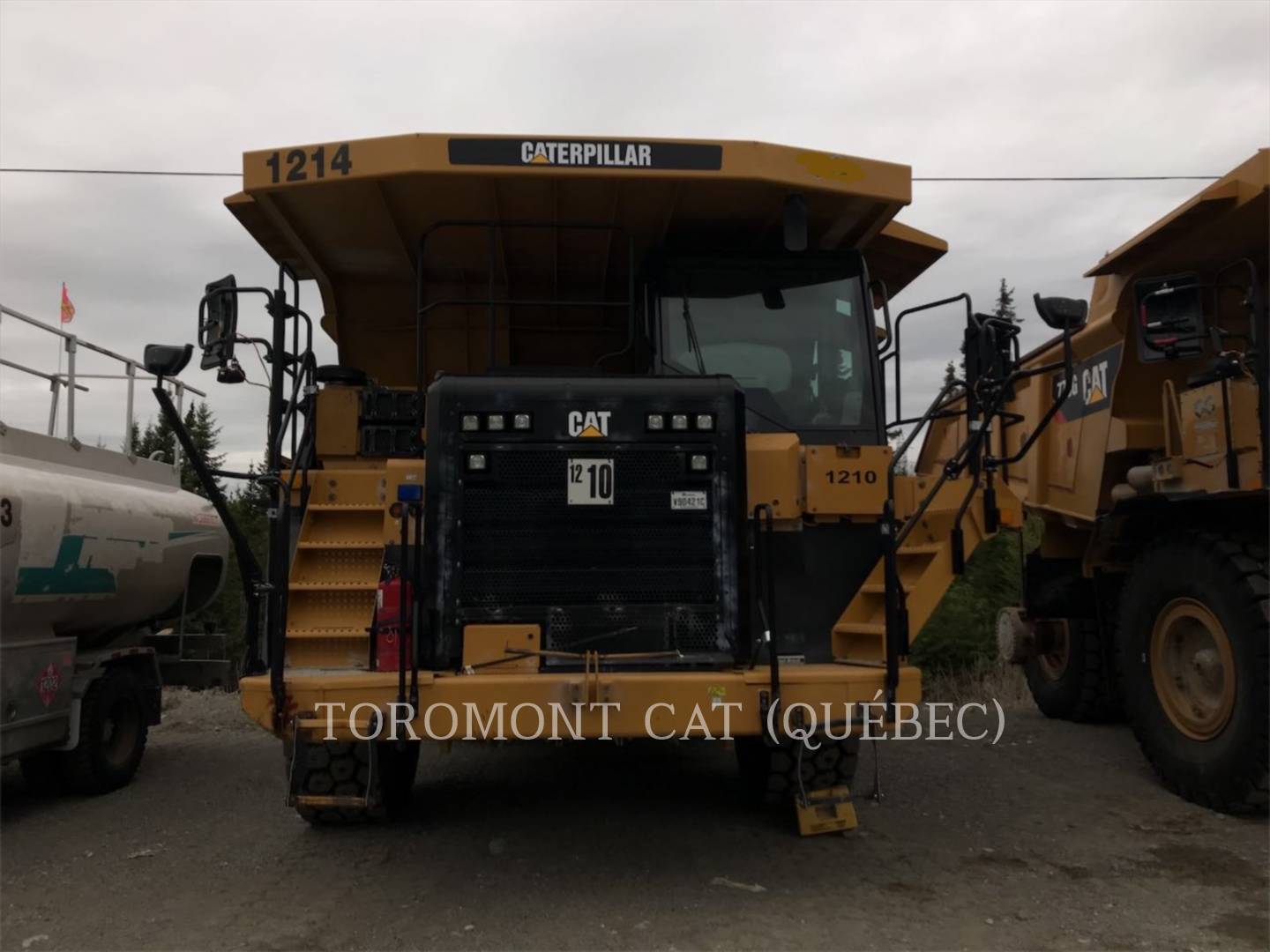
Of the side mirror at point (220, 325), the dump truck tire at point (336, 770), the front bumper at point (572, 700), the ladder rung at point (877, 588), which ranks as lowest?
the dump truck tire at point (336, 770)

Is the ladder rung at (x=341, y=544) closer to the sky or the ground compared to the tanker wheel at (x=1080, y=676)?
closer to the sky

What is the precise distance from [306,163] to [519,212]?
41.3 inches

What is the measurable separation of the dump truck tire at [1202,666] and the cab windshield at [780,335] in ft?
7.36

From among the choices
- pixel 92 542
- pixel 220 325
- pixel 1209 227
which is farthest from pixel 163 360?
pixel 1209 227

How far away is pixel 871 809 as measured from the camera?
239 inches

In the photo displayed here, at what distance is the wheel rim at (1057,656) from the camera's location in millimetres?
8836

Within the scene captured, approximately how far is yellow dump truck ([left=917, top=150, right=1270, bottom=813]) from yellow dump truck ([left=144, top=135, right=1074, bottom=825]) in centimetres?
106

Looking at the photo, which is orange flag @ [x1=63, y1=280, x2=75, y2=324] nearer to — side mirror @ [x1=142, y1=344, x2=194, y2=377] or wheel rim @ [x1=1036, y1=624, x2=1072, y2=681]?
side mirror @ [x1=142, y1=344, x2=194, y2=377]

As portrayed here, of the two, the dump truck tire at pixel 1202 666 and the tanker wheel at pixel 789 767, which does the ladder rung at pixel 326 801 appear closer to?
the tanker wheel at pixel 789 767

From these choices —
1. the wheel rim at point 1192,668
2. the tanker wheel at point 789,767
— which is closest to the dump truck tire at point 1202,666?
the wheel rim at point 1192,668

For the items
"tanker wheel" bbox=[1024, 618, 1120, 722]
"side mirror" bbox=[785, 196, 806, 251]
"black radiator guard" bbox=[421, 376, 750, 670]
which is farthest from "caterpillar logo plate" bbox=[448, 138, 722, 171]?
"tanker wheel" bbox=[1024, 618, 1120, 722]

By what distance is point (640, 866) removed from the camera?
4965mm

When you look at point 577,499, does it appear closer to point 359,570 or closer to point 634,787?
point 359,570

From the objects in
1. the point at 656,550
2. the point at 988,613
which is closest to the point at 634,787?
the point at 656,550
